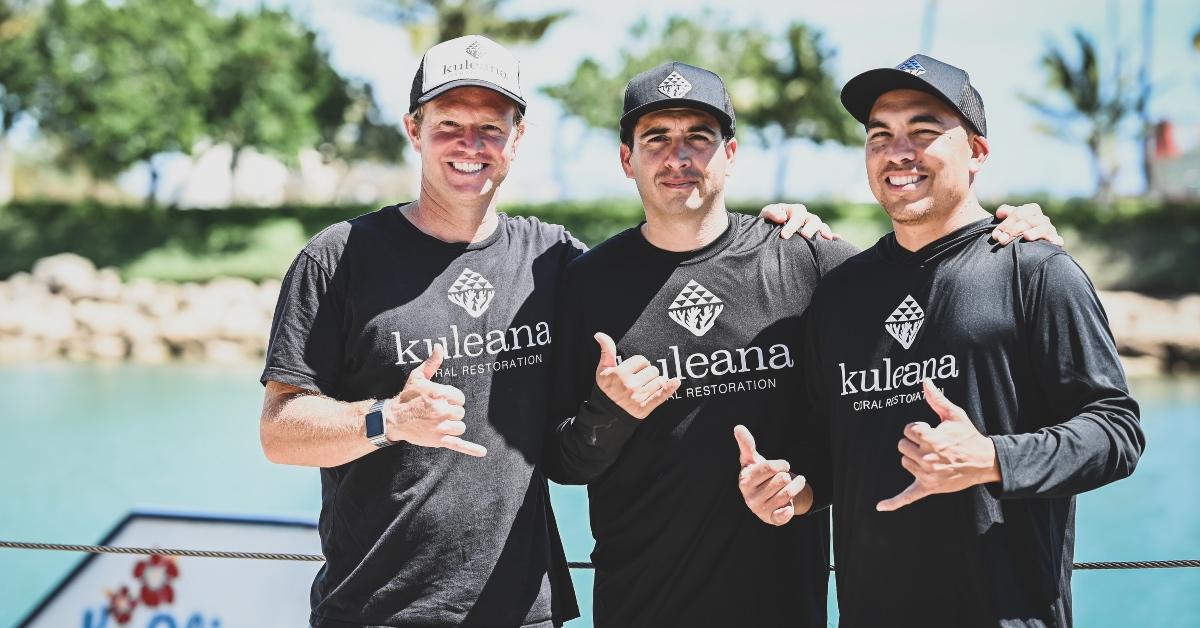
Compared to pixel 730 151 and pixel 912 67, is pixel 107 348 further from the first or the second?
pixel 912 67

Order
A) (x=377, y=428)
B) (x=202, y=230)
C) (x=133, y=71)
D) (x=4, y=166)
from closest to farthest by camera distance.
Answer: (x=377, y=428) < (x=202, y=230) < (x=133, y=71) < (x=4, y=166)

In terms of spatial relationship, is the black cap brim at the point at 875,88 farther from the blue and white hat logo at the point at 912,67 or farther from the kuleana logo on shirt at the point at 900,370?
the kuleana logo on shirt at the point at 900,370

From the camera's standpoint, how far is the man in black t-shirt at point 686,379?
9.46ft

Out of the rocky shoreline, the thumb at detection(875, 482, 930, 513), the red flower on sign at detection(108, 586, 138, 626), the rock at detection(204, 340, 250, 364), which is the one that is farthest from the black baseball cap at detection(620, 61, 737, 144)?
the rock at detection(204, 340, 250, 364)

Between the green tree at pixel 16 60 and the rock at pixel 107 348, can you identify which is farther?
the green tree at pixel 16 60

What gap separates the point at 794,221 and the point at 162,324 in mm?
20327

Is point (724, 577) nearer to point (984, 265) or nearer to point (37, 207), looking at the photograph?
point (984, 265)

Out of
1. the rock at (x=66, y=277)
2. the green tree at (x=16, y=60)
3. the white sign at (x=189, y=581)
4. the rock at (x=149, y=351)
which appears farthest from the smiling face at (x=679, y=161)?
the green tree at (x=16, y=60)

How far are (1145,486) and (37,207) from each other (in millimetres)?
23560

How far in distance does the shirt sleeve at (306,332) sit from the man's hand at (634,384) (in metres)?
0.70

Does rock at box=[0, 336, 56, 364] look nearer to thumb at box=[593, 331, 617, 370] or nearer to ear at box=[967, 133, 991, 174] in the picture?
thumb at box=[593, 331, 617, 370]

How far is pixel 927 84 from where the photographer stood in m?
2.70

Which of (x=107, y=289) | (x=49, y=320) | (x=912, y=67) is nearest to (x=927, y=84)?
(x=912, y=67)

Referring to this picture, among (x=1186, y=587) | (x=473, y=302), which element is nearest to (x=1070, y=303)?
(x=473, y=302)
